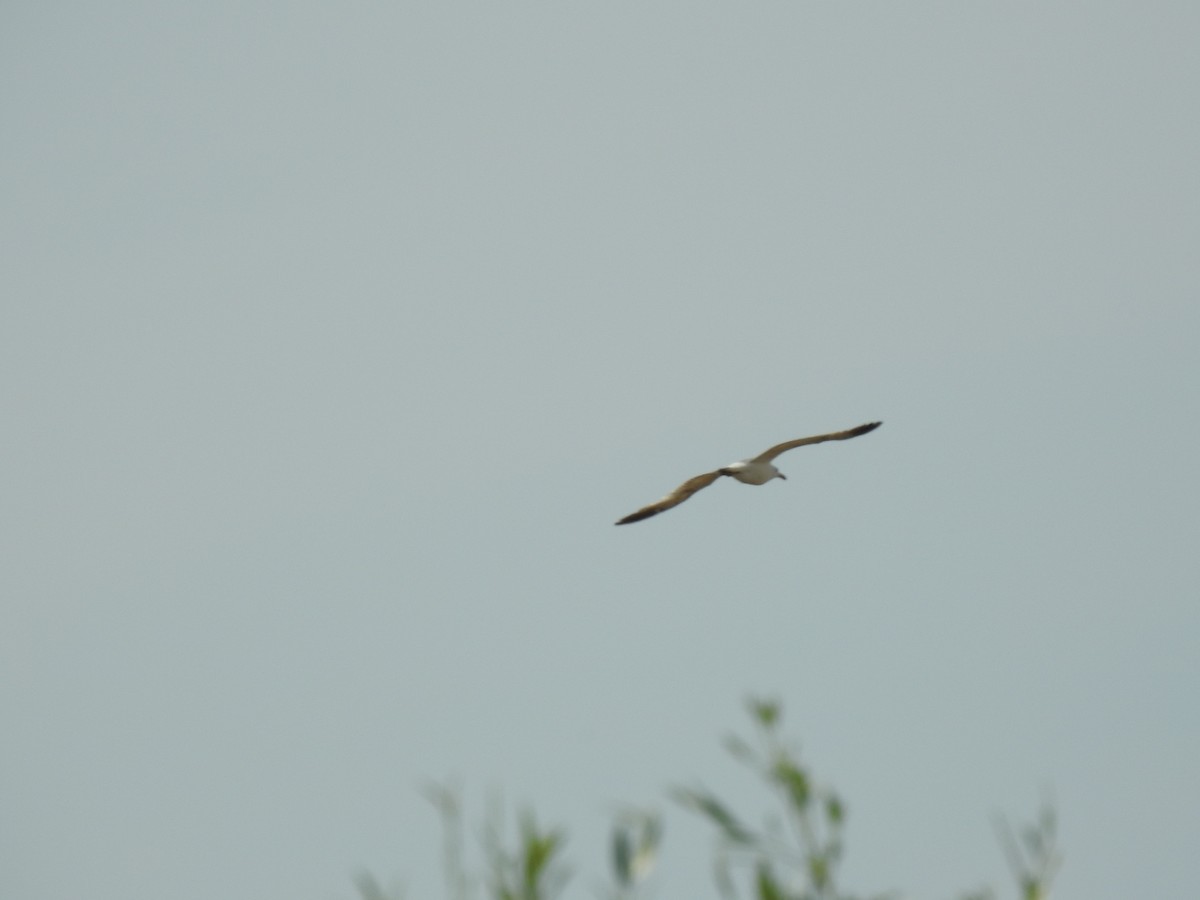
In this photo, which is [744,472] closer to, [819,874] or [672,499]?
[672,499]

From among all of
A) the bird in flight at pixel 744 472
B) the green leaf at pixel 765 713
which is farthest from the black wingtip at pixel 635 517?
the green leaf at pixel 765 713

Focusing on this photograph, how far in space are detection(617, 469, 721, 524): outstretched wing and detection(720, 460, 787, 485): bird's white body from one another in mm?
323

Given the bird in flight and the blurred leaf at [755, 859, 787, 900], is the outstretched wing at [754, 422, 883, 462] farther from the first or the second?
the blurred leaf at [755, 859, 787, 900]

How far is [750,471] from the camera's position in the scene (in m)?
31.1

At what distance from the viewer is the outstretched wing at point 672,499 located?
30656mm

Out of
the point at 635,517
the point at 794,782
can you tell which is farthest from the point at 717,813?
the point at 635,517

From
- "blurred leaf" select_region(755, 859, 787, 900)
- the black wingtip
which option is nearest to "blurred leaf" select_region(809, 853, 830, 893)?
"blurred leaf" select_region(755, 859, 787, 900)

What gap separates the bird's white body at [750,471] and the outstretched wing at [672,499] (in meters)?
0.32

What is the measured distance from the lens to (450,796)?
31.1 ft

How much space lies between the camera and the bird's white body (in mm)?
30953

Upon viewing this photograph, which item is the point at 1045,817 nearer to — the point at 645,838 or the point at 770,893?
the point at 770,893

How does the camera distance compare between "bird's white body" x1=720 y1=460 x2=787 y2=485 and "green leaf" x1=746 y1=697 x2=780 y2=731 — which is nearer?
"green leaf" x1=746 y1=697 x2=780 y2=731

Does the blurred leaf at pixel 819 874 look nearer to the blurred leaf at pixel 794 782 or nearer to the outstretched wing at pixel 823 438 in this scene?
the blurred leaf at pixel 794 782

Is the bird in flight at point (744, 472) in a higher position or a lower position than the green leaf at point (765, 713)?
higher
